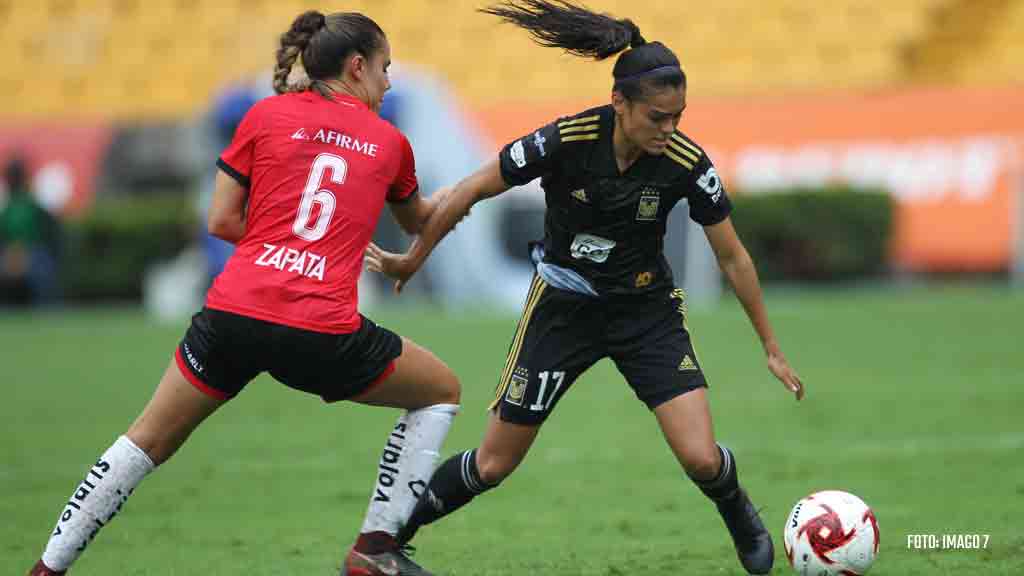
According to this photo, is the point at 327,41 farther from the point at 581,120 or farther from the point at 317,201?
the point at 581,120

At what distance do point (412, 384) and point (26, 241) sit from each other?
1496 cm

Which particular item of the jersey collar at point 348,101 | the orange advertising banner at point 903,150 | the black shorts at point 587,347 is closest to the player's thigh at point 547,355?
the black shorts at point 587,347

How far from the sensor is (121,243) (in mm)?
21984

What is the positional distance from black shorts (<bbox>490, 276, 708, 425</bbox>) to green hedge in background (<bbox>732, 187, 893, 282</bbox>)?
A: 14.5 meters

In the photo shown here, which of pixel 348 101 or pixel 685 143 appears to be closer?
pixel 348 101

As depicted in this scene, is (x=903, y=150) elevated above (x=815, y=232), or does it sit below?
above

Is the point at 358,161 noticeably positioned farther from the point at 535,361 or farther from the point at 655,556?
the point at 655,556

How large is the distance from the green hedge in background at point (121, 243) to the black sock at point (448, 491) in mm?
15922

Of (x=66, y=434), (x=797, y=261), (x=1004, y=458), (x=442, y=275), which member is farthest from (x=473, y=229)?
(x=1004, y=458)

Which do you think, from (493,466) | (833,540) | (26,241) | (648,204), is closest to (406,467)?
(493,466)

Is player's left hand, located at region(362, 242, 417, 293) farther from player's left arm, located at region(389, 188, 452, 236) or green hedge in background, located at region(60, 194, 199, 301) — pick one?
green hedge in background, located at region(60, 194, 199, 301)

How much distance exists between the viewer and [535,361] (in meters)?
5.80

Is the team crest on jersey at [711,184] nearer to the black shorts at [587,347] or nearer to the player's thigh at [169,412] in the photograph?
the black shorts at [587,347]

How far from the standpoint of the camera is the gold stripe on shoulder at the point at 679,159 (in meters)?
5.60
